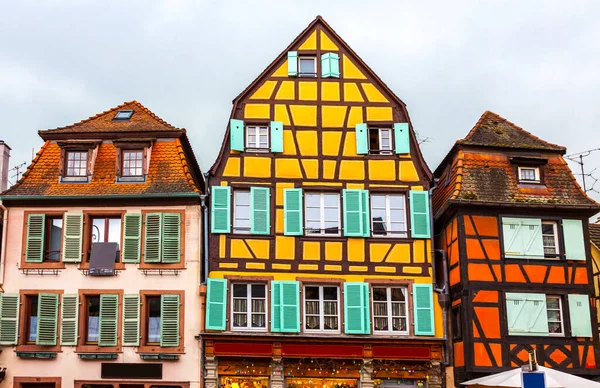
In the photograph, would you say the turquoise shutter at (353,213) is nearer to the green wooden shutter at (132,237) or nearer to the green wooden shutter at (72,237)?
the green wooden shutter at (132,237)

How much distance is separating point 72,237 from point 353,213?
815 cm

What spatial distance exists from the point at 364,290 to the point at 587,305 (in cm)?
628

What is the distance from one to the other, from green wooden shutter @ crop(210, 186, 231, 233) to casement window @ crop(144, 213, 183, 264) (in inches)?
38.0

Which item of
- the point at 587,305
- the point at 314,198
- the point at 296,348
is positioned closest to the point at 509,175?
the point at 587,305

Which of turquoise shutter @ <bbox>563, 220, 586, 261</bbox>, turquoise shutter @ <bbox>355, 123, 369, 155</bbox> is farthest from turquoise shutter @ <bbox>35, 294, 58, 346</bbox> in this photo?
turquoise shutter @ <bbox>563, 220, 586, 261</bbox>

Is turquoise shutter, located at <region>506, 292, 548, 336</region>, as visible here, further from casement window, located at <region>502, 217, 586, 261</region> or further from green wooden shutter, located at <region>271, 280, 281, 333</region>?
green wooden shutter, located at <region>271, 280, 281, 333</region>

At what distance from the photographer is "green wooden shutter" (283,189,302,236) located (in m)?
23.4

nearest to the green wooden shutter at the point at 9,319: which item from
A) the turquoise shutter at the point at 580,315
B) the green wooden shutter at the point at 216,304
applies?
the green wooden shutter at the point at 216,304

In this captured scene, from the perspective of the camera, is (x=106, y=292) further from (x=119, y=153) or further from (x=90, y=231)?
(x=119, y=153)

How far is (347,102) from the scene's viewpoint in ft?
81.6

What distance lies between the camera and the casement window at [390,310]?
2311 centimetres

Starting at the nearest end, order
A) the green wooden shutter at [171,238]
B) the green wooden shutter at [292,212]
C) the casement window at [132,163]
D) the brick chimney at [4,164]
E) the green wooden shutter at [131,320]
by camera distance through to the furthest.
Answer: the green wooden shutter at [131,320] → the green wooden shutter at [171,238] → the green wooden shutter at [292,212] → the casement window at [132,163] → the brick chimney at [4,164]

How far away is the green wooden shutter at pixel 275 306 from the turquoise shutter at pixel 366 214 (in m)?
3.01

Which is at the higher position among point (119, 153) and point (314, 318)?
point (119, 153)
